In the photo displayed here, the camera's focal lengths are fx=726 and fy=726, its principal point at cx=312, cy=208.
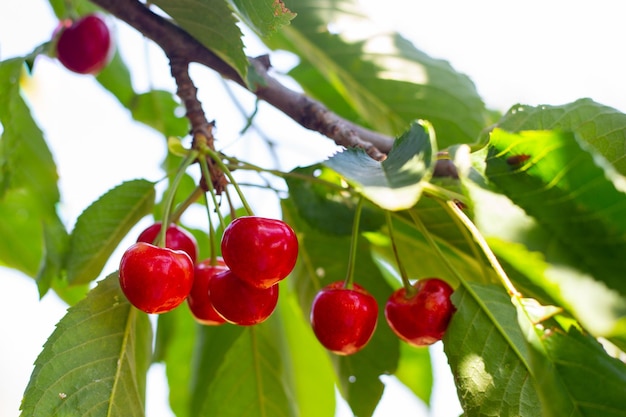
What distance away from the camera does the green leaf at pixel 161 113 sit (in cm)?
171

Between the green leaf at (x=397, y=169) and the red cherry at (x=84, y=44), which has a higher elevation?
the red cherry at (x=84, y=44)

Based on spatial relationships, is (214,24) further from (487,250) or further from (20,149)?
(20,149)

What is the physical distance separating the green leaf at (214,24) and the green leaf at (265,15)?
0.13 feet

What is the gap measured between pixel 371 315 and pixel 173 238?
32 centimetres

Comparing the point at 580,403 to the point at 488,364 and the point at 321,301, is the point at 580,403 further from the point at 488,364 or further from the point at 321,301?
the point at 321,301

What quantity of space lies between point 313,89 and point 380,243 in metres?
0.54

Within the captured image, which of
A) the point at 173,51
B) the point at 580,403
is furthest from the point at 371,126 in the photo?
the point at 580,403

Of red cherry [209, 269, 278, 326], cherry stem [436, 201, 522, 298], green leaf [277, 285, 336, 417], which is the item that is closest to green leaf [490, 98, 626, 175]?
cherry stem [436, 201, 522, 298]

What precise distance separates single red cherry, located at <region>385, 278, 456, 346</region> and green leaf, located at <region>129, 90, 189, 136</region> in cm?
92

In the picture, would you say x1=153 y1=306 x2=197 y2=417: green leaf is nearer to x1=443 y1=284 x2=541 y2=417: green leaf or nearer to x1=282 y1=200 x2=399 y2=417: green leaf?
x1=282 y1=200 x2=399 y2=417: green leaf

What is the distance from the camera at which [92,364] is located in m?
0.93

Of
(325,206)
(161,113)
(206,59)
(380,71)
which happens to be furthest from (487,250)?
(161,113)

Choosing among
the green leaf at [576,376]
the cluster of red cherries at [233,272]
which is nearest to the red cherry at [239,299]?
the cluster of red cherries at [233,272]

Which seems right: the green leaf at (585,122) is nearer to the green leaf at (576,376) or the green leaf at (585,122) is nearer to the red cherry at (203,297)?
the green leaf at (576,376)
